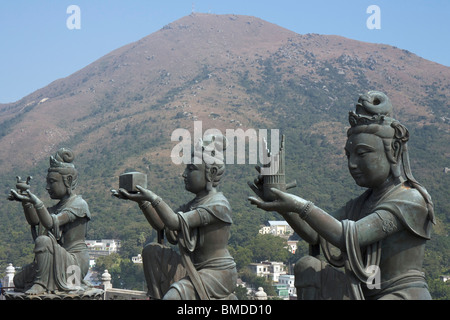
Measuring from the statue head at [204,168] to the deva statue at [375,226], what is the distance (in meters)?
1.70

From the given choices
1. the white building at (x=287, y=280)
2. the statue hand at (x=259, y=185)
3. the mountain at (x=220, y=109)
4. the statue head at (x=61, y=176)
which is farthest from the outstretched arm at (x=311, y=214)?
the mountain at (x=220, y=109)

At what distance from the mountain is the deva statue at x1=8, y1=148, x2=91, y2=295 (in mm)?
48166

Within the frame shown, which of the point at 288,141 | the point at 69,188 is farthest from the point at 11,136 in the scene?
the point at 69,188

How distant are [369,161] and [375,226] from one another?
0.57 m

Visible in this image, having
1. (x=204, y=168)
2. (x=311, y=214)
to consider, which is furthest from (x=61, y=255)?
(x=311, y=214)

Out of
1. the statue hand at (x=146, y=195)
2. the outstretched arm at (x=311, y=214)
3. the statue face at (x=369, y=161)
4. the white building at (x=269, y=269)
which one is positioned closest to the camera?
the outstretched arm at (x=311, y=214)

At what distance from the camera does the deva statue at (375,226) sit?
20.2ft

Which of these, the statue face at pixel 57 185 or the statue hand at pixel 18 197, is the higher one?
the statue face at pixel 57 185

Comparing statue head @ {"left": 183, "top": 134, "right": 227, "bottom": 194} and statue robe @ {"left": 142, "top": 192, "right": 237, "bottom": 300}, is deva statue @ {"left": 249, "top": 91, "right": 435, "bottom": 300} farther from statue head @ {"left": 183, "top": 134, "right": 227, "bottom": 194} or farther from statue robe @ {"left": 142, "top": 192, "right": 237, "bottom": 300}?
statue head @ {"left": 183, "top": 134, "right": 227, "bottom": 194}

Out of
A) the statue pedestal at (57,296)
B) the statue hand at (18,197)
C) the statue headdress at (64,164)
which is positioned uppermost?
the statue headdress at (64,164)

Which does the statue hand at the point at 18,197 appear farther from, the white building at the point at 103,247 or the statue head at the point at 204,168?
the white building at the point at 103,247

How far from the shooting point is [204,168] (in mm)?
8094

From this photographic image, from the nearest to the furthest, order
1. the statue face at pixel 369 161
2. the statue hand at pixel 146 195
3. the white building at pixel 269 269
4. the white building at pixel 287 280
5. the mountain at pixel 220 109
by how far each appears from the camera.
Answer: the statue face at pixel 369 161
the statue hand at pixel 146 195
the white building at pixel 287 280
the white building at pixel 269 269
the mountain at pixel 220 109
